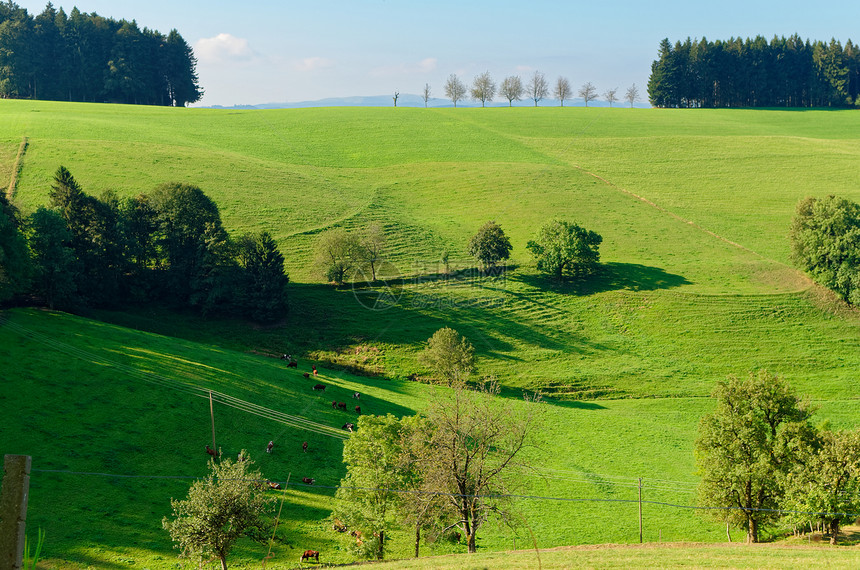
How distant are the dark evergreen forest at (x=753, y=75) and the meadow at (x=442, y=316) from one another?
41522 mm

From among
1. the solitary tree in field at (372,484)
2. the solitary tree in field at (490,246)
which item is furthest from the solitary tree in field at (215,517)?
the solitary tree in field at (490,246)

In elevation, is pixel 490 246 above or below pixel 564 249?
above

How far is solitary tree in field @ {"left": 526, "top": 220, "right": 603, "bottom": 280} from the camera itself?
7781 centimetres

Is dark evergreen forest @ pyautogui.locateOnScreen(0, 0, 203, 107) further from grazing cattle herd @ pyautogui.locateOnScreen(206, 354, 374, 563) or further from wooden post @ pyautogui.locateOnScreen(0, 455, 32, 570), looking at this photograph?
wooden post @ pyautogui.locateOnScreen(0, 455, 32, 570)

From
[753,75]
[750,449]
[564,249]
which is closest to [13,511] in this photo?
[750,449]

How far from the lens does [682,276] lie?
259 ft

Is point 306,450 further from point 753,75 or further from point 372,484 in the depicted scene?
point 753,75

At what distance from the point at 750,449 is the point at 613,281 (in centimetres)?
4423

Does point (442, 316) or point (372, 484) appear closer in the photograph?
point (372, 484)

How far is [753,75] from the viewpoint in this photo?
604 ft

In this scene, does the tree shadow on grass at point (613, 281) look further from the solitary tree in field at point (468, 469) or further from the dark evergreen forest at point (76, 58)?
the dark evergreen forest at point (76, 58)

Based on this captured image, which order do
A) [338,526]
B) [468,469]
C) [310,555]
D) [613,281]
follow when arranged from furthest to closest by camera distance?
[613,281] < [338,526] < [468,469] < [310,555]

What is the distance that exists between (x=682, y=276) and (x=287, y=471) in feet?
193

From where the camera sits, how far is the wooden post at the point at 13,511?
21.0 ft
